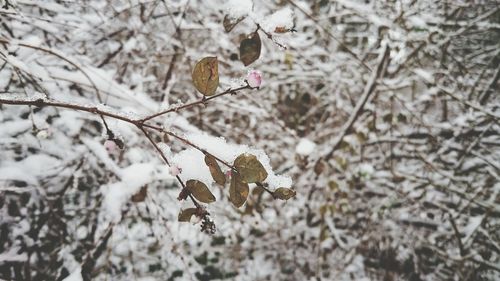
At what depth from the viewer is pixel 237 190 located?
58 cm

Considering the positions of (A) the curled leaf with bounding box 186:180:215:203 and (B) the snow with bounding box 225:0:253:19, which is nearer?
(A) the curled leaf with bounding box 186:180:215:203

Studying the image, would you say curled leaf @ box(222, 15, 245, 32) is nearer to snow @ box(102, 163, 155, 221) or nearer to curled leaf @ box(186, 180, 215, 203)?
curled leaf @ box(186, 180, 215, 203)

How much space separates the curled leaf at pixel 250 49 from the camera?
2.29 ft

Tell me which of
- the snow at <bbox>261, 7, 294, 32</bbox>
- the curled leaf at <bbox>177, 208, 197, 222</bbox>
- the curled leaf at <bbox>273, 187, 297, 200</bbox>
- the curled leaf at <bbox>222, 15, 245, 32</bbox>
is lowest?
the curled leaf at <bbox>177, 208, 197, 222</bbox>

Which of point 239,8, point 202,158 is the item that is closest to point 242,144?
point 202,158

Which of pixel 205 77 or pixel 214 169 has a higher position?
pixel 205 77

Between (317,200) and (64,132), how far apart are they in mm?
2035

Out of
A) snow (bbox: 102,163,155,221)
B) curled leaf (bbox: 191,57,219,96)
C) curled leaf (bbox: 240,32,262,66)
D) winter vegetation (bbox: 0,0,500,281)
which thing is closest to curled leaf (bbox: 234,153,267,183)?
winter vegetation (bbox: 0,0,500,281)

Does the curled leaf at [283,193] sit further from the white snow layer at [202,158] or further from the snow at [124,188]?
the snow at [124,188]

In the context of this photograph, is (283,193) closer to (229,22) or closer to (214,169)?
(214,169)

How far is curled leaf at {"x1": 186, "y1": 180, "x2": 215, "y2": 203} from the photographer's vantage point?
1.86ft

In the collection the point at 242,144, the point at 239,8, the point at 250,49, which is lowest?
the point at 242,144

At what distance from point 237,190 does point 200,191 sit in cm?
6

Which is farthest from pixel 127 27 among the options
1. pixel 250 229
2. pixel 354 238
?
pixel 354 238
